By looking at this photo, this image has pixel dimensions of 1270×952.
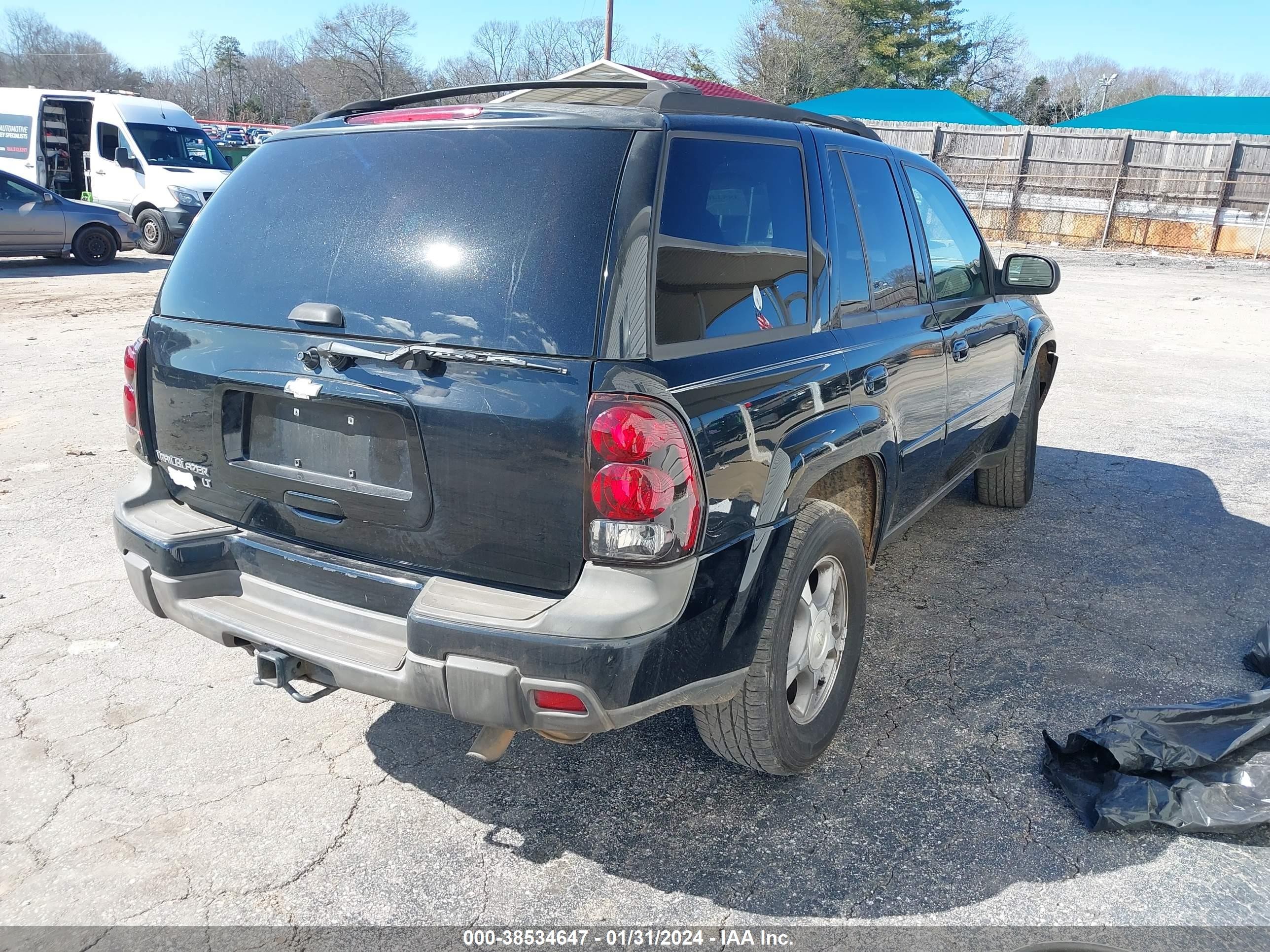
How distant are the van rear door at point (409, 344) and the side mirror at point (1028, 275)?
291 cm

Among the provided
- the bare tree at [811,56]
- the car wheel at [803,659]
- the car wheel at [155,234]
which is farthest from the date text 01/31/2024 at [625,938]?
the bare tree at [811,56]

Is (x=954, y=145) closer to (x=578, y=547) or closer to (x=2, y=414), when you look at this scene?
(x=2, y=414)

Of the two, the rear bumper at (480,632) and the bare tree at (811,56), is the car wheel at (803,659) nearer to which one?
the rear bumper at (480,632)

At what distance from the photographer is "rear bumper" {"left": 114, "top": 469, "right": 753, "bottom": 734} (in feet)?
7.25

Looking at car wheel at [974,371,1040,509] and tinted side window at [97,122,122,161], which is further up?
tinted side window at [97,122,122,161]

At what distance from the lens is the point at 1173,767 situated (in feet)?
9.37

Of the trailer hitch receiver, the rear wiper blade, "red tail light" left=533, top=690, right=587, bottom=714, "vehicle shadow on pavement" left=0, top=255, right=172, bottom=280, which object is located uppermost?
the rear wiper blade

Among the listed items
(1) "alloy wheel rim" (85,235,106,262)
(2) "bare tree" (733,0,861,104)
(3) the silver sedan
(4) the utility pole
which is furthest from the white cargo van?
(2) "bare tree" (733,0,861,104)

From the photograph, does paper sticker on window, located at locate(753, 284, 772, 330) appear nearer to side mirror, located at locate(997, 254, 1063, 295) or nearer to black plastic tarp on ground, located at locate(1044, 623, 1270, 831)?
black plastic tarp on ground, located at locate(1044, 623, 1270, 831)

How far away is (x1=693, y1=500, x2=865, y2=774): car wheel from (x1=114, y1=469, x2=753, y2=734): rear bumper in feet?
0.52

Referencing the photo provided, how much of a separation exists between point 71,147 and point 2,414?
15.1 m

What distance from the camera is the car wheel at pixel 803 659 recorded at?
8.68 feet

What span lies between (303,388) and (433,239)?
0.51 metres

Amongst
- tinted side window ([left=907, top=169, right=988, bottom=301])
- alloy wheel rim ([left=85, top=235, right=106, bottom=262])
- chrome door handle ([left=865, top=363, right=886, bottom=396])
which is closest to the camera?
chrome door handle ([left=865, top=363, right=886, bottom=396])
